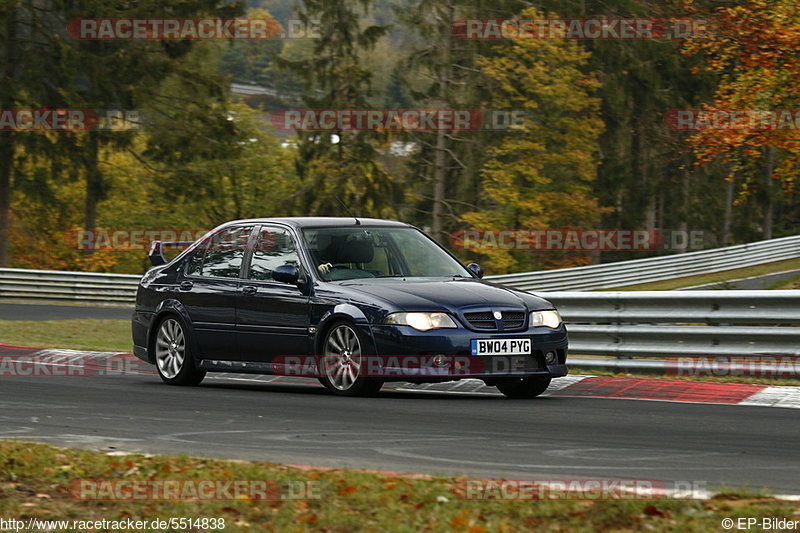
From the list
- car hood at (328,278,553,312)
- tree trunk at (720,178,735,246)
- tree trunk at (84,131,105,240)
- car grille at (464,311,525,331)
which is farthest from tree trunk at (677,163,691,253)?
car grille at (464,311,525,331)

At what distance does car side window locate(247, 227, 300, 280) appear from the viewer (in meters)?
12.4

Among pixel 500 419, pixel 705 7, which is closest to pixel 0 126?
pixel 705 7

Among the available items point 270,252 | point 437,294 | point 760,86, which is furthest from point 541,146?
point 437,294

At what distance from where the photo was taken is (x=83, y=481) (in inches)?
267

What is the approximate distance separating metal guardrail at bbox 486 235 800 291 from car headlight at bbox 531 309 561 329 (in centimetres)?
2522

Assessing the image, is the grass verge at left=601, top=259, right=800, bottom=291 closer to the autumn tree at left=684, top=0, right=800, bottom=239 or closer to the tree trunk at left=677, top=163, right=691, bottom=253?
the autumn tree at left=684, top=0, right=800, bottom=239

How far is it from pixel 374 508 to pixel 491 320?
5.17m

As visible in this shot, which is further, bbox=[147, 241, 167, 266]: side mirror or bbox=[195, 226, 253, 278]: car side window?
bbox=[147, 241, 167, 266]: side mirror

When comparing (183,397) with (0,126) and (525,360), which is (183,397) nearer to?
(525,360)

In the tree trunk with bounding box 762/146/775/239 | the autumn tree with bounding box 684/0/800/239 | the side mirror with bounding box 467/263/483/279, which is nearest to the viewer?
the side mirror with bounding box 467/263/483/279

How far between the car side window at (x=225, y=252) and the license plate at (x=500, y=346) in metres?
2.94

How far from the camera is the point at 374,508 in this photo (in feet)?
19.8

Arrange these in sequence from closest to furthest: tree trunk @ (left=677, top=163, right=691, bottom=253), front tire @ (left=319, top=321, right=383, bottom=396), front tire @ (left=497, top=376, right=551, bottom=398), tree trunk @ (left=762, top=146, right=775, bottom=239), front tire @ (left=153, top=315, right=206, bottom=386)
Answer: front tire @ (left=319, top=321, right=383, bottom=396)
front tire @ (left=497, top=376, right=551, bottom=398)
front tire @ (left=153, top=315, right=206, bottom=386)
tree trunk @ (left=762, top=146, right=775, bottom=239)
tree trunk @ (left=677, top=163, right=691, bottom=253)

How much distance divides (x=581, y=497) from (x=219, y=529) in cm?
167
